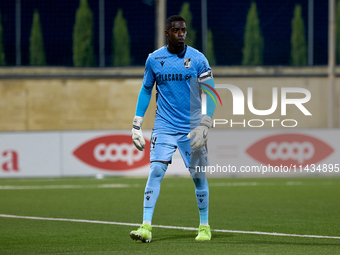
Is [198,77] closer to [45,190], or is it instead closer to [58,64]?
[45,190]

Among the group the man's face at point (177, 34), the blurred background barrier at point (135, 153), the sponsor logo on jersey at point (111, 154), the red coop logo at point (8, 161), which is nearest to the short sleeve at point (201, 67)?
the man's face at point (177, 34)

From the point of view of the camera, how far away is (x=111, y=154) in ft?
54.7

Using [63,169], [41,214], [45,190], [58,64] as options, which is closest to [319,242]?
[41,214]

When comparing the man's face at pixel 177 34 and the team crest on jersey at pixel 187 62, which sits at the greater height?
the man's face at pixel 177 34

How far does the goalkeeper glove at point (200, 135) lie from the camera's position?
6363mm

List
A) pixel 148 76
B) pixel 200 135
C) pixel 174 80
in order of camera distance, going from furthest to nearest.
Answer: pixel 148 76 → pixel 174 80 → pixel 200 135

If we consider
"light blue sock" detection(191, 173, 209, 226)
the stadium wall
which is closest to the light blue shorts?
"light blue sock" detection(191, 173, 209, 226)

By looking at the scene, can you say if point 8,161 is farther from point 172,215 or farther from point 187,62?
point 187,62

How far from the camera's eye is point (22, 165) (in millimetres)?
16672

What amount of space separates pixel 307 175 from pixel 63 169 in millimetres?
6463

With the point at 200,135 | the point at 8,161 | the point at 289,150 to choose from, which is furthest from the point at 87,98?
the point at 200,135

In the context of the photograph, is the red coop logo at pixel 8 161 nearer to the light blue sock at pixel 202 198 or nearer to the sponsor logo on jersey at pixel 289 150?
the sponsor logo on jersey at pixel 289 150

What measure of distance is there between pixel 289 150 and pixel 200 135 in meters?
10.4

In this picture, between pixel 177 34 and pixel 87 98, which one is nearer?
pixel 177 34
